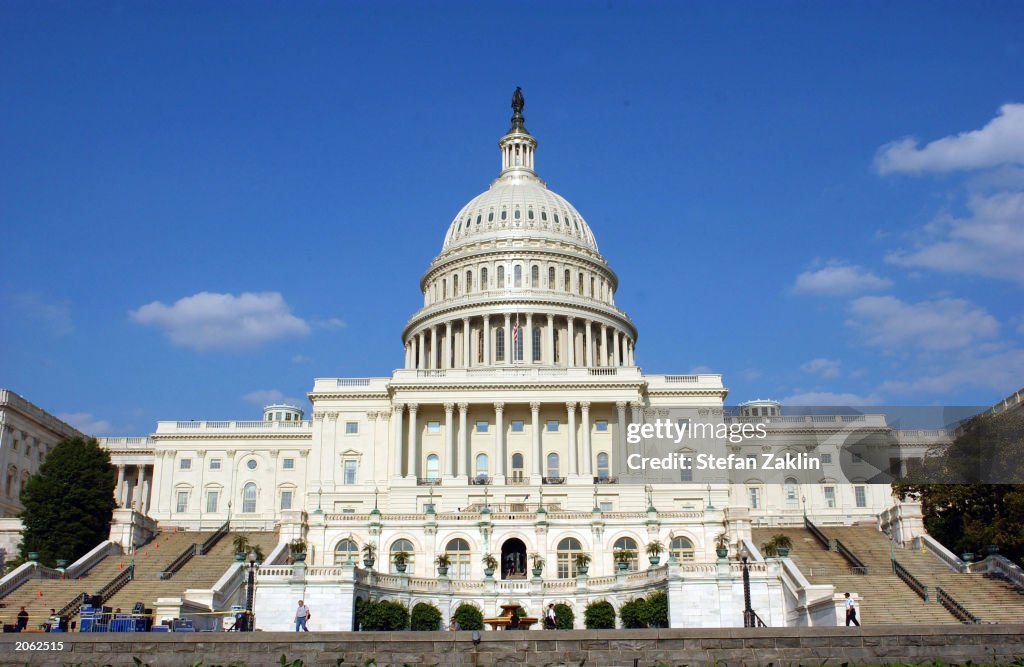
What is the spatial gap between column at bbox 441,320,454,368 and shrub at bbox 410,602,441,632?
184 feet

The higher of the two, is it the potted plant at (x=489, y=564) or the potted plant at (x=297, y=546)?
the potted plant at (x=297, y=546)

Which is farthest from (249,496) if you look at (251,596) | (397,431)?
(251,596)

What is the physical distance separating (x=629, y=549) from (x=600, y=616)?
1076 cm

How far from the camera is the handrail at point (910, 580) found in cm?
5000

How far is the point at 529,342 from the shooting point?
340 ft

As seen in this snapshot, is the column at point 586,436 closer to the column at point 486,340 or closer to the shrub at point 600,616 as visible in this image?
the column at point 486,340

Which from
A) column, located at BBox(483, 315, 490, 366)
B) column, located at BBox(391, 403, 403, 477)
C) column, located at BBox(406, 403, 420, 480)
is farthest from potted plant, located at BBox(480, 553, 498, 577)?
column, located at BBox(483, 315, 490, 366)

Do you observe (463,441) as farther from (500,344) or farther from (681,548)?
(681,548)

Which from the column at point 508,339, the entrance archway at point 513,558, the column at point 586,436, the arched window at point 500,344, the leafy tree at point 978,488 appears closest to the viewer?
the leafy tree at point 978,488

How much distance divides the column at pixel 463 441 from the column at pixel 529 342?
15.7m

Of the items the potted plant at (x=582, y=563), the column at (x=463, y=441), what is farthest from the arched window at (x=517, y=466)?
the potted plant at (x=582, y=563)

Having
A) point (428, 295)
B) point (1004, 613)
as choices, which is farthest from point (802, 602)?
point (428, 295)

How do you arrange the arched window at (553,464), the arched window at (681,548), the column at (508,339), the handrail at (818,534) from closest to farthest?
the arched window at (681,548), the handrail at (818,534), the arched window at (553,464), the column at (508,339)

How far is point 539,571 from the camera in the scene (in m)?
54.5
